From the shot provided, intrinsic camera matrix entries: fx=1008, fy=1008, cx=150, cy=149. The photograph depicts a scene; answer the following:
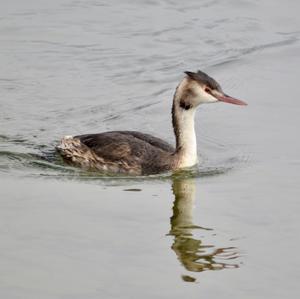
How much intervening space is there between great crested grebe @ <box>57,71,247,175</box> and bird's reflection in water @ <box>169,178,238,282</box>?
130 centimetres

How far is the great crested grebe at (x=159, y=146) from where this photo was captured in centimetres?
1388

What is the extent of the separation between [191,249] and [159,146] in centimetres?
358

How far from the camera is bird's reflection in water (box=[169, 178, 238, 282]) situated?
10.4 m

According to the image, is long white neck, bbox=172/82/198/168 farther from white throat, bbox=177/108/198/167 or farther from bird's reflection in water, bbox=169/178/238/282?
bird's reflection in water, bbox=169/178/238/282

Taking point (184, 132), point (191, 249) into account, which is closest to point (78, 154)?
point (184, 132)

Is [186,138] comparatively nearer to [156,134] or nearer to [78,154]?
[78,154]

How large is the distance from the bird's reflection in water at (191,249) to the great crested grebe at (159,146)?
130 cm

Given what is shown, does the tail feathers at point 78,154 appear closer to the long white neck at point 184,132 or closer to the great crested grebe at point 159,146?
the great crested grebe at point 159,146

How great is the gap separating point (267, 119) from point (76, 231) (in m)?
6.08

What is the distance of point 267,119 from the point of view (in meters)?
16.4

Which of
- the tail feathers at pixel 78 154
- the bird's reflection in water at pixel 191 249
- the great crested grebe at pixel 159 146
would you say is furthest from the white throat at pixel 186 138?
the bird's reflection in water at pixel 191 249

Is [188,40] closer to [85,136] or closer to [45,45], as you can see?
[45,45]

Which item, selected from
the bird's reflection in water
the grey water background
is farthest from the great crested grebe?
the bird's reflection in water

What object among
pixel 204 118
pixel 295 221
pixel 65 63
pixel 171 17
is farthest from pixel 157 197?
pixel 171 17
